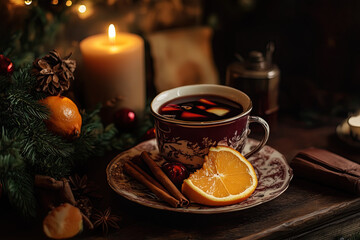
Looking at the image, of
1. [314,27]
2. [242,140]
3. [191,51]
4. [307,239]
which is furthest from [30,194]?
[314,27]

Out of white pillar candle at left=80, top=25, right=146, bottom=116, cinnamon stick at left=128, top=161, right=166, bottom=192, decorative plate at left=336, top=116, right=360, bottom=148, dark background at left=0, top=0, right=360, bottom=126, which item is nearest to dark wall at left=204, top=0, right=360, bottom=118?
dark background at left=0, top=0, right=360, bottom=126

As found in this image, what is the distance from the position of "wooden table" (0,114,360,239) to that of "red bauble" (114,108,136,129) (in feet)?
0.67

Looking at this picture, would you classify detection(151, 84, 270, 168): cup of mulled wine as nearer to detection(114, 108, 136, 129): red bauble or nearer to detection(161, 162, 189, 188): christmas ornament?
detection(161, 162, 189, 188): christmas ornament

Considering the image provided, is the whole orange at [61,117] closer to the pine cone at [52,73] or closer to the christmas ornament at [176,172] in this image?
the pine cone at [52,73]

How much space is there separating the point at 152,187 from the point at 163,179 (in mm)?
32

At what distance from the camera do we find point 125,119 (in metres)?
1.16

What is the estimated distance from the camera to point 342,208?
882 millimetres

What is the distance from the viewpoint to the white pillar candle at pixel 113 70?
1.16m

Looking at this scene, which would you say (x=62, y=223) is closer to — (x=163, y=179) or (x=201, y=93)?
(x=163, y=179)

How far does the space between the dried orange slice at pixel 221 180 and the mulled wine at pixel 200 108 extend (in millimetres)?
81

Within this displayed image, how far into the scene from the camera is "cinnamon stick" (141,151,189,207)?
832 millimetres

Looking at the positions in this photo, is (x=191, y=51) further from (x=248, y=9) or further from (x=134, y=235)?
(x=134, y=235)

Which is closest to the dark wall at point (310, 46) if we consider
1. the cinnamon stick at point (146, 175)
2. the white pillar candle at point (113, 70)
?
the white pillar candle at point (113, 70)

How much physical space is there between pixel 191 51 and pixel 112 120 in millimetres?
380
